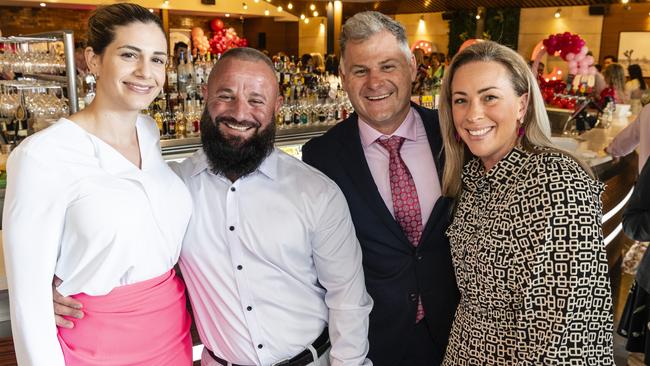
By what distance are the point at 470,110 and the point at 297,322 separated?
3.00 feet

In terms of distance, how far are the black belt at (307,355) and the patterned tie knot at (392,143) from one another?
747 millimetres

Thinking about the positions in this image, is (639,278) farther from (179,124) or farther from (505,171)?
(179,124)

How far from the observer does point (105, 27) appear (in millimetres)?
1685

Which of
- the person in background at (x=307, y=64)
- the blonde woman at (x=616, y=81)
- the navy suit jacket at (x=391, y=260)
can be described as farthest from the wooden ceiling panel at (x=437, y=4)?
the navy suit jacket at (x=391, y=260)

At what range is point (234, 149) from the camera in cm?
185

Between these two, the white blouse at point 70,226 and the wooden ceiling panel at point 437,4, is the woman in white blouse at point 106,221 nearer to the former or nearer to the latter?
the white blouse at point 70,226

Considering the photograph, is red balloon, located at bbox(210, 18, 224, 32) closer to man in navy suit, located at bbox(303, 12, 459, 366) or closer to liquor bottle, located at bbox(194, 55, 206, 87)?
liquor bottle, located at bbox(194, 55, 206, 87)

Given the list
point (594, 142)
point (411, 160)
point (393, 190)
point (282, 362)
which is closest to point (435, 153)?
point (411, 160)

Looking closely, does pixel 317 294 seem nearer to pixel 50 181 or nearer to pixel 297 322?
pixel 297 322

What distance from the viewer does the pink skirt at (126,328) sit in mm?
1626

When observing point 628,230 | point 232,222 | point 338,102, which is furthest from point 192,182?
point 338,102

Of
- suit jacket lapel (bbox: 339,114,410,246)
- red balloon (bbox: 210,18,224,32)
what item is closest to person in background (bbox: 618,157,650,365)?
suit jacket lapel (bbox: 339,114,410,246)

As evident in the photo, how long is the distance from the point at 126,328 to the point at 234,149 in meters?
0.66

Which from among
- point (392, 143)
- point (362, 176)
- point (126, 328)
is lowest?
point (126, 328)
